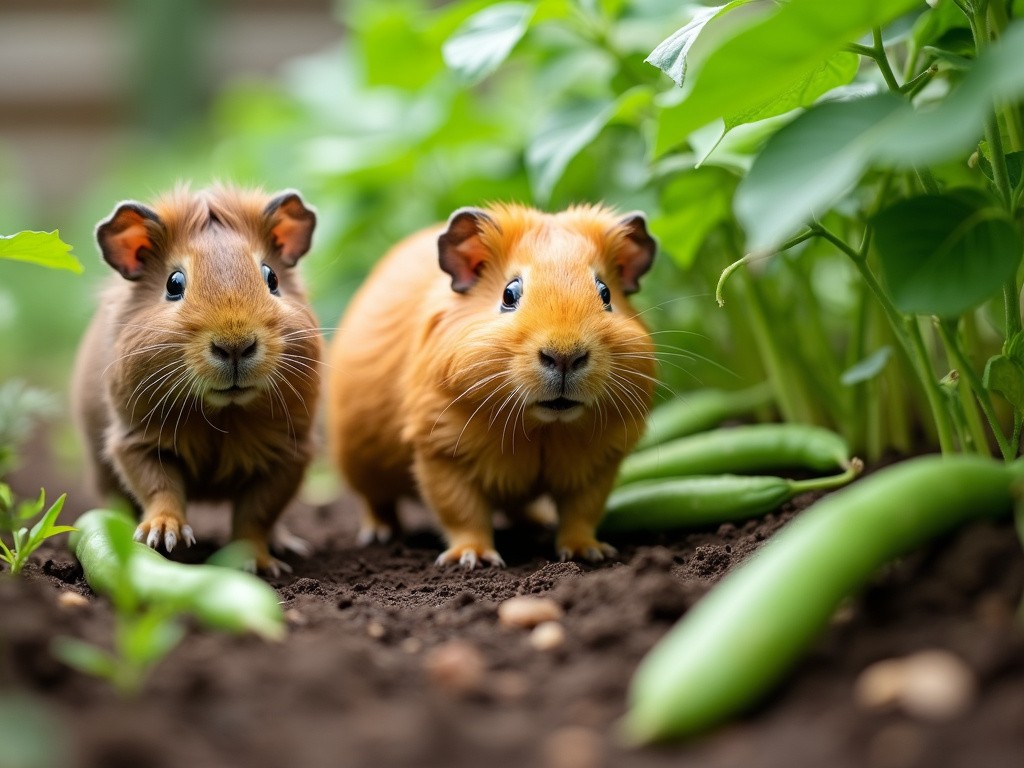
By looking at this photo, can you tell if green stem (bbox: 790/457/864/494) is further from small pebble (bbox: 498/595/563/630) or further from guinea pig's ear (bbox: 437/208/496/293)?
guinea pig's ear (bbox: 437/208/496/293)

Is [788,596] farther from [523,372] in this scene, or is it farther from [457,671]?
[523,372]

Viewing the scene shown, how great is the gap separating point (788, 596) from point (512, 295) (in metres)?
1.75

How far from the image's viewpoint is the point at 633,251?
362cm

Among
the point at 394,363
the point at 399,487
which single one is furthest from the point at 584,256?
the point at 399,487

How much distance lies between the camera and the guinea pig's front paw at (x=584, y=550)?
139 inches

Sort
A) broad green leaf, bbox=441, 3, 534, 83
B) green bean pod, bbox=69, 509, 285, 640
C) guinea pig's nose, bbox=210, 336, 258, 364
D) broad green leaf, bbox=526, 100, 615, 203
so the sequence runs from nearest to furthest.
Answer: green bean pod, bbox=69, 509, 285, 640 → guinea pig's nose, bbox=210, 336, 258, 364 → broad green leaf, bbox=441, 3, 534, 83 → broad green leaf, bbox=526, 100, 615, 203

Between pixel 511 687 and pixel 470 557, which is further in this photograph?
pixel 470 557

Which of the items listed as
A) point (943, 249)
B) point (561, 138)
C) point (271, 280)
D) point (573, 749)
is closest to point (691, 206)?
point (561, 138)

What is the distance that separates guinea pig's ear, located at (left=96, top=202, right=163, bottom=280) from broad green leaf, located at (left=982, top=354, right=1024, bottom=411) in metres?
2.52

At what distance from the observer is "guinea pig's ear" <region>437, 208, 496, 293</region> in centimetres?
352

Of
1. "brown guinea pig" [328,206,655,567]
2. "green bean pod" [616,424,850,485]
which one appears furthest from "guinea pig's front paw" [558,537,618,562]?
"green bean pod" [616,424,850,485]

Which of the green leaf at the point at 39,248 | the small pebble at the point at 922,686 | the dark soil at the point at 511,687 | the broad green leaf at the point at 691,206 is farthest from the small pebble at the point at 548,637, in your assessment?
the broad green leaf at the point at 691,206

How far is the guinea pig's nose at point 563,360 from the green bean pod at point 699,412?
4.79 feet

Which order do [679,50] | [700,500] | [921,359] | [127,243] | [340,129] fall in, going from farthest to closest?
1. [340,129]
2. [700,500]
3. [127,243]
4. [921,359]
5. [679,50]
